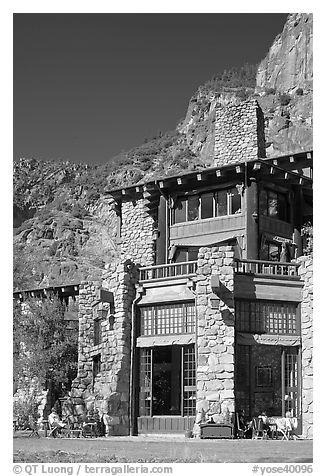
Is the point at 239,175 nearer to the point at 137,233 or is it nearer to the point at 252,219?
the point at 252,219

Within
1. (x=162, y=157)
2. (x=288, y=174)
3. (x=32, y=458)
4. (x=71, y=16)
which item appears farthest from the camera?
(x=162, y=157)

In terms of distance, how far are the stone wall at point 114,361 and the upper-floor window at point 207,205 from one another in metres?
4.60

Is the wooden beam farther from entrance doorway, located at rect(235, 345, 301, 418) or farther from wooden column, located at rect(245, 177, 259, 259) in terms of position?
entrance doorway, located at rect(235, 345, 301, 418)

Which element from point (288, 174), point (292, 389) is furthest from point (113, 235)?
point (292, 389)

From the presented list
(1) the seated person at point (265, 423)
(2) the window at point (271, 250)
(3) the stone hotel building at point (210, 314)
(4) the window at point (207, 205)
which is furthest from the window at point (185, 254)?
(1) the seated person at point (265, 423)

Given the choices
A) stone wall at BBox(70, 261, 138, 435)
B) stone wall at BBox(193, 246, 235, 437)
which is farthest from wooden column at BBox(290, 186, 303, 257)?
stone wall at BBox(70, 261, 138, 435)

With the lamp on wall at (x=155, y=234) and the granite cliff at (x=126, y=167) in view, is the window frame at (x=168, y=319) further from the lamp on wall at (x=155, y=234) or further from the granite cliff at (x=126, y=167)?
the granite cliff at (x=126, y=167)

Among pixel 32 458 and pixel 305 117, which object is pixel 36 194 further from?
pixel 32 458

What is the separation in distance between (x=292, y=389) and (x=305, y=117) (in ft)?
207

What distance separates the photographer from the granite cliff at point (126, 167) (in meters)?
73.1

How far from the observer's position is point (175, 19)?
22406mm

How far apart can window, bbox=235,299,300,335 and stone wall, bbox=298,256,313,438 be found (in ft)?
1.33

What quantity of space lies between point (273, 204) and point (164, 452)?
50.7ft

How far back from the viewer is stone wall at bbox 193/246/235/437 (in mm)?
26344
